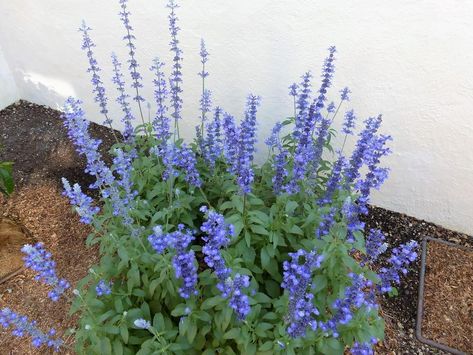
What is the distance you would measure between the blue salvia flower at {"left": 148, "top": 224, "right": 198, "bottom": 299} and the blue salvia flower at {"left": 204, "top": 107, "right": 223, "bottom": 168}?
1.11 meters

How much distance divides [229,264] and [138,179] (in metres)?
1.35

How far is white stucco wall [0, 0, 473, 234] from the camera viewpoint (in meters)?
3.32

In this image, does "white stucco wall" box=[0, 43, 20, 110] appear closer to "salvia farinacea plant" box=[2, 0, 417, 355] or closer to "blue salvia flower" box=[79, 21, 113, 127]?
"blue salvia flower" box=[79, 21, 113, 127]

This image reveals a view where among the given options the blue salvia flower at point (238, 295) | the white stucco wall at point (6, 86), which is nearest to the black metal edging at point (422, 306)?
the blue salvia flower at point (238, 295)

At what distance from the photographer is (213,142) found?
A: 135 inches

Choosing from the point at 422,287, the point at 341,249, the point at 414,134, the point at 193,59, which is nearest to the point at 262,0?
the point at 193,59

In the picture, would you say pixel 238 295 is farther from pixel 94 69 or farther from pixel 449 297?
pixel 449 297

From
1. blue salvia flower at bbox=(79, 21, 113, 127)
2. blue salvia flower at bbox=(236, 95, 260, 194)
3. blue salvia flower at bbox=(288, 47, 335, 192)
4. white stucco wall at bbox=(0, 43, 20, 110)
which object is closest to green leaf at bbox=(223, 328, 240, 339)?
blue salvia flower at bbox=(236, 95, 260, 194)

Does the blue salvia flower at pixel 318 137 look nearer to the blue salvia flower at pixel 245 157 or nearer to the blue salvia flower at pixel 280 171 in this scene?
the blue salvia flower at pixel 280 171

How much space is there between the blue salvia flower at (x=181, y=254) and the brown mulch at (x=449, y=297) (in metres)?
2.31

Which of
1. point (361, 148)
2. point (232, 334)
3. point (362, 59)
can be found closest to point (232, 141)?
point (361, 148)

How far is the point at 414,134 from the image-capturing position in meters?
3.82

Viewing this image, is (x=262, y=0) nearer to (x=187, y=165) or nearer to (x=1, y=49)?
(x=187, y=165)

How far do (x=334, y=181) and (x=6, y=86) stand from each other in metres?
5.13
